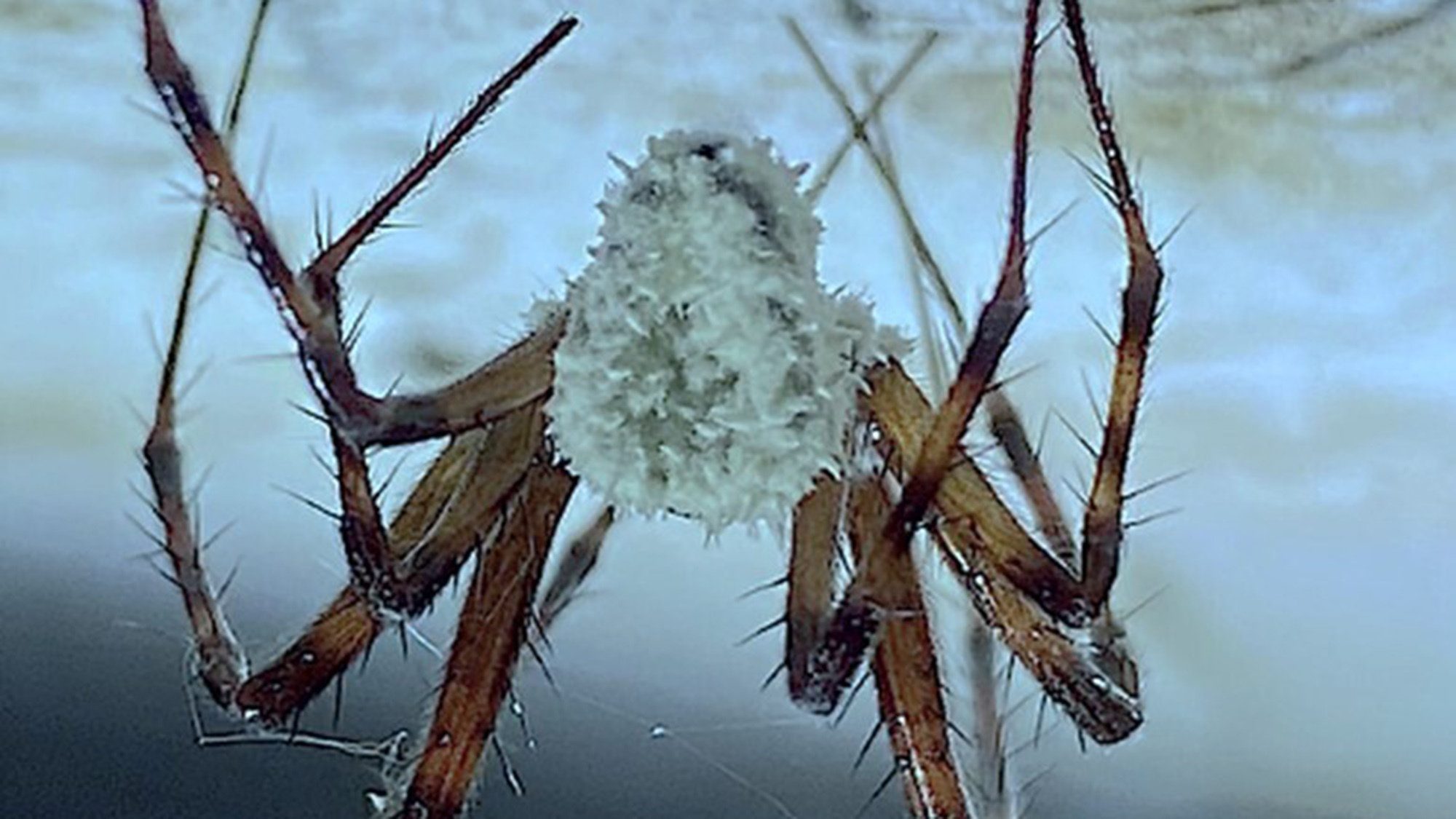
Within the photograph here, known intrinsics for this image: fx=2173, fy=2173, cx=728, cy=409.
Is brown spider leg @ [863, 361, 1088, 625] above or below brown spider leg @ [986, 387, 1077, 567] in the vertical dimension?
below

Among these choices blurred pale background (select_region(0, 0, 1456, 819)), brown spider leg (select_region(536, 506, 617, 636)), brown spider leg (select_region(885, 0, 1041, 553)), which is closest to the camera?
brown spider leg (select_region(885, 0, 1041, 553))

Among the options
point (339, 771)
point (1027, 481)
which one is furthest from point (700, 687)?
point (1027, 481)

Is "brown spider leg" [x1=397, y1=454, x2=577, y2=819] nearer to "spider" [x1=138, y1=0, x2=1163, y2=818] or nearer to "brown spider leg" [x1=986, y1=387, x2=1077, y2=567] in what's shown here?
"spider" [x1=138, y1=0, x2=1163, y2=818]

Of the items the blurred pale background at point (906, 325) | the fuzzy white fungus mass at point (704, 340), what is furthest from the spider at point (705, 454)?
the blurred pale background at point (906, 325)

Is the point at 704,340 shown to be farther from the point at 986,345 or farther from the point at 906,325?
the point at 906,325

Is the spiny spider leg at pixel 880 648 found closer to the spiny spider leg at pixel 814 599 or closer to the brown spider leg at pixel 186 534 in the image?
the spiny spider leg at pixel 814 599

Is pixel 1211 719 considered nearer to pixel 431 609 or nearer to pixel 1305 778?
pixel 1305 778

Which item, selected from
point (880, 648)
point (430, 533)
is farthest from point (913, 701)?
point (430, 533)

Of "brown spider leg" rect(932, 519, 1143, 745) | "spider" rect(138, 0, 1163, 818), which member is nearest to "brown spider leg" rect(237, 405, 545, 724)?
"spider" rect(138, 0, 1163, 818)
